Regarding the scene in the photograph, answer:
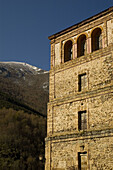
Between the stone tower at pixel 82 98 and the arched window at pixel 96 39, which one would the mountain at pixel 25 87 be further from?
the arched window at pixel 96 39

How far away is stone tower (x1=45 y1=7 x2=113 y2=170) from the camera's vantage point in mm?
14078

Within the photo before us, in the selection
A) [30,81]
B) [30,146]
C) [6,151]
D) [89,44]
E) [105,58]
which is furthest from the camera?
[30,81]

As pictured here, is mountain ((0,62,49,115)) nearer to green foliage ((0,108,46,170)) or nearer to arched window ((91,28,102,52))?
green foliage ((0,108,46,170))

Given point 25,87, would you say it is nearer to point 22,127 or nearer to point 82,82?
point 22,127

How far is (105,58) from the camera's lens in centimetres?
1481

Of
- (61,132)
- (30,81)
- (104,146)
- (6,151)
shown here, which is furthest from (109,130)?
(30,81)

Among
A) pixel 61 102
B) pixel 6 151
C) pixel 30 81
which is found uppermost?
pixel 30 81

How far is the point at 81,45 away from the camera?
16797 mm

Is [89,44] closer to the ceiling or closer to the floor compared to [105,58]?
closer to the ceiling

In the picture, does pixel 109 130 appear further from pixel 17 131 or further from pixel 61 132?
pixel 17 131

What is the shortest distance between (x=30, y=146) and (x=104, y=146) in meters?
44.4

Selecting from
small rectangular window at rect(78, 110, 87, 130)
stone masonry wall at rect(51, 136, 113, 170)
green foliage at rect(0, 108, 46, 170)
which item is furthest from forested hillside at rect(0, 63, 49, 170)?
small rectangular window at rect(78, 110, 87, 130)

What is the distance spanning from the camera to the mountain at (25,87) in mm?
79938

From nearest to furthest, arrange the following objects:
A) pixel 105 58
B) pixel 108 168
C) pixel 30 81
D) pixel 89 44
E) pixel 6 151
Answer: pixel 108 168 < pixel 105 58 < pixel 89 44 < pixel 6 151 < pixel 30 81
